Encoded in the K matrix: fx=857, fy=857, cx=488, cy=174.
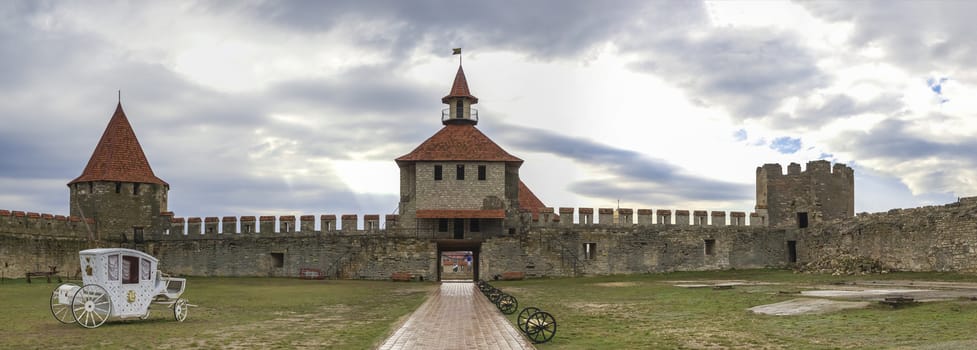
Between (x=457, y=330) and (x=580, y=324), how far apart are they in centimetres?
331

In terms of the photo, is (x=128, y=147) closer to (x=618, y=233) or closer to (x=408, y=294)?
(x=408, y=294)

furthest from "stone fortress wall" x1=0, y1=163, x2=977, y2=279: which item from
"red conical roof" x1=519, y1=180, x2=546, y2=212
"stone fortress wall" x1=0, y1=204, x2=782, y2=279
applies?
"red conical roof" x1=519, y1=180, x2=546, y2=212


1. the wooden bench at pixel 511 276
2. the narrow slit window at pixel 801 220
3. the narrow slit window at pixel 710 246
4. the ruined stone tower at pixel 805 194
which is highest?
the ruined stone tower at pixel 805 194

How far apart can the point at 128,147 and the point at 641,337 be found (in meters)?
38.5

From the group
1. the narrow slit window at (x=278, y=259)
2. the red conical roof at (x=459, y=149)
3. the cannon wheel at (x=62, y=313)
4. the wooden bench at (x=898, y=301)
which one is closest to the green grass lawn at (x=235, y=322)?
the cannon wheel at (x=62, y=313)

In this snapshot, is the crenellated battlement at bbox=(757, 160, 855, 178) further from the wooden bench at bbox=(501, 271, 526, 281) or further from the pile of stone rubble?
the wooden bench at bbox=(501, 271, 526, 281)

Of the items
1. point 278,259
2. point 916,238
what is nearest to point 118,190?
point 278,259

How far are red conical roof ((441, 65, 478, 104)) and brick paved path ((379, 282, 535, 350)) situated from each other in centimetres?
2540

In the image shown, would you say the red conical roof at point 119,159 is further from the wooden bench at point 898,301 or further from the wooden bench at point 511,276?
the wooden bench at point 898,301

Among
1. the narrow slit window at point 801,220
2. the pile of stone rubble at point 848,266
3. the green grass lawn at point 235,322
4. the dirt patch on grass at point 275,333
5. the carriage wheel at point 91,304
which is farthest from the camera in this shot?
the narrow slit window at point 801,220

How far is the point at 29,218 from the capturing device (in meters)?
40.0

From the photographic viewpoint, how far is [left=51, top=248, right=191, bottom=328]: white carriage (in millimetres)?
19828

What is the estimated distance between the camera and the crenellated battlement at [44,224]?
38562mm

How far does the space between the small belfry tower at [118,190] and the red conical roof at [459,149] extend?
14.1 metres
